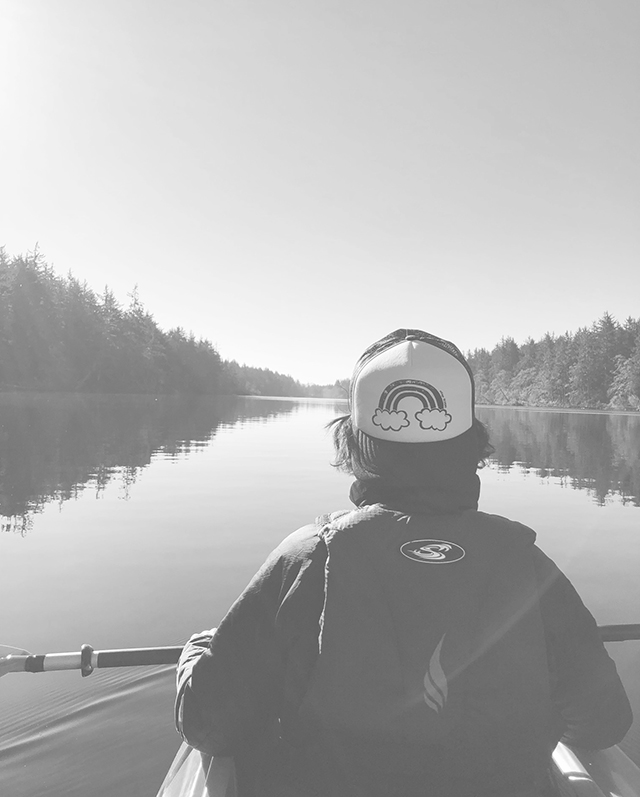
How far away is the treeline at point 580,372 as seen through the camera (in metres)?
80.1

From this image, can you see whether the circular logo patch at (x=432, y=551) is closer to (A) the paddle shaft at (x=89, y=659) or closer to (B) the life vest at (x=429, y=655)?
(B) the life vest at (x=429, y=655)

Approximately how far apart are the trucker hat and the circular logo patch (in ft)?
1.04

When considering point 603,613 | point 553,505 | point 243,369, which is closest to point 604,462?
point 553,505

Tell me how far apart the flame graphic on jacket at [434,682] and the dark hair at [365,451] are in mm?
547

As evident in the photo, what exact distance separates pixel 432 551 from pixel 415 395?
47 cm

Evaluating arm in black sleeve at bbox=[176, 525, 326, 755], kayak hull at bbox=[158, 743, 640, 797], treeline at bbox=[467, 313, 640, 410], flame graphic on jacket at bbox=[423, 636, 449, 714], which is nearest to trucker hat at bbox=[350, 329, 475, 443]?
arm in black sleeve at bbox=[176, 525, 326, 755]

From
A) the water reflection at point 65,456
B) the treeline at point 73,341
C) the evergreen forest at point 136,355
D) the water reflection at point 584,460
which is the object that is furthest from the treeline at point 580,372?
the water reflection at point 65,456

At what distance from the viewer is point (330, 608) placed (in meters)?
1.55

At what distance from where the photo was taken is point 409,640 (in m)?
1.52

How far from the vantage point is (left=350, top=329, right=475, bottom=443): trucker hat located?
173 cm

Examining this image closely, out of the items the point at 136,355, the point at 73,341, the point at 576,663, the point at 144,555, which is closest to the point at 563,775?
the point at 576,663

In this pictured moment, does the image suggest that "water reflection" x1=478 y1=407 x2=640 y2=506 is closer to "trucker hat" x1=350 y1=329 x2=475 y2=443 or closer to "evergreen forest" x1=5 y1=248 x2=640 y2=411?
"trucker hat" x1=350 y1=329 x2=475 y2=443

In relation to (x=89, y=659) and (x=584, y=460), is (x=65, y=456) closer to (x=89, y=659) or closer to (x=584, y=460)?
(x=89, y=659)

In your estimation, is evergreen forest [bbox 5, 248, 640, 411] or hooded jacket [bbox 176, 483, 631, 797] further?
evergreen forest [bbox 5, 248, 640, 411]
